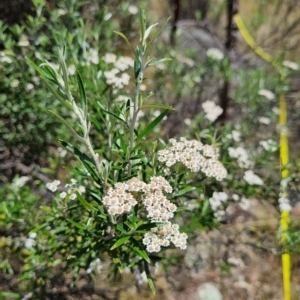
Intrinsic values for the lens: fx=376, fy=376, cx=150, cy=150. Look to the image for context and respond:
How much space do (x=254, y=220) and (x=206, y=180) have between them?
160 cm

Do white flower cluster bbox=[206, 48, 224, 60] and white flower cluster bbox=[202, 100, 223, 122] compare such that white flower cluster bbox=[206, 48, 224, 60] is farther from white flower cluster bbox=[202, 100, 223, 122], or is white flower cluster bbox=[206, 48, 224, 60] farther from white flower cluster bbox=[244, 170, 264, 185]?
white flower cluster bbox=[244, 170, 264, 185]

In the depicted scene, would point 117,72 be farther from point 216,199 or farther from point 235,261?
point 235,261

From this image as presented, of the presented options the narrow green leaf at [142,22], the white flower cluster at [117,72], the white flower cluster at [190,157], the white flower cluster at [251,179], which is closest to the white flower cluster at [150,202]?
the white flower cluster at [190,157]

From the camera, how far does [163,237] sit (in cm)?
173

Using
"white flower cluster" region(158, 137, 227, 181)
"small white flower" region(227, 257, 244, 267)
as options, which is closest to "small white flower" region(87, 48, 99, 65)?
"white flower cluster" region(158, 137, 227, 181)

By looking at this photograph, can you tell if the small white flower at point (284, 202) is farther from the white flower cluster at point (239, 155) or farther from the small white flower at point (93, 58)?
the small white flower at point (93, 58)

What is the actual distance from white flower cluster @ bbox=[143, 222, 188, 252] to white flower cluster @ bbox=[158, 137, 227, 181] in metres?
0.30

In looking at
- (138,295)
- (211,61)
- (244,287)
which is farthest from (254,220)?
(211,61)

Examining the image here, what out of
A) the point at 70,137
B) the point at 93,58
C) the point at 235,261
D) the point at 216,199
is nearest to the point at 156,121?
the point at 216,199

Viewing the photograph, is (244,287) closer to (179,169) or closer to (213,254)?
(213,254)

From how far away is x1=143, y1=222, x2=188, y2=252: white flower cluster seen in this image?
1701mm

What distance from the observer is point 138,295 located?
10.6 feet

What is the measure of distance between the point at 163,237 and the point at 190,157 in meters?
0.42

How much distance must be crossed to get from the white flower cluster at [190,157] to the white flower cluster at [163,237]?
0.99 ft
